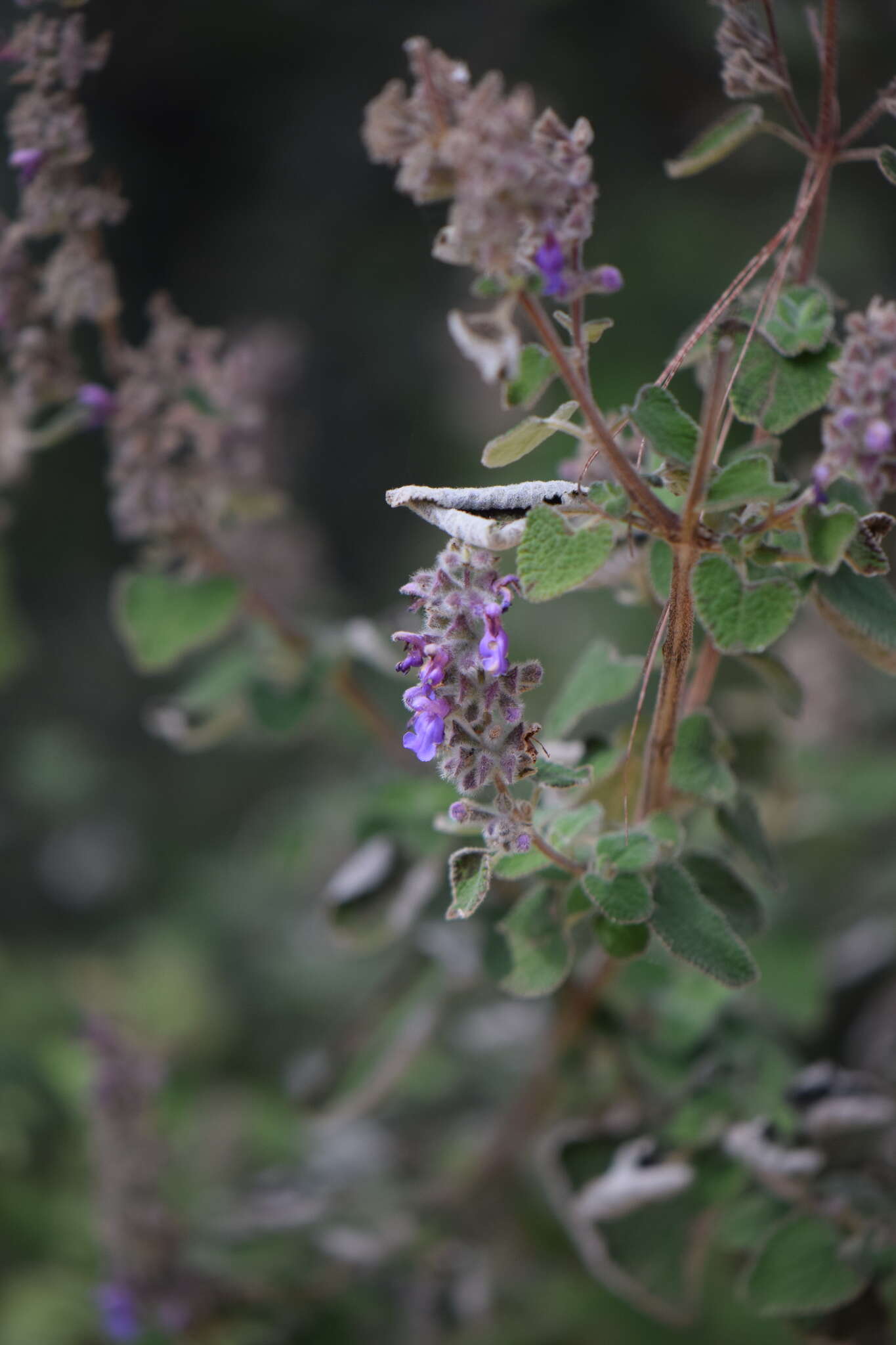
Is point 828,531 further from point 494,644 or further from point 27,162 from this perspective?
point 27,162

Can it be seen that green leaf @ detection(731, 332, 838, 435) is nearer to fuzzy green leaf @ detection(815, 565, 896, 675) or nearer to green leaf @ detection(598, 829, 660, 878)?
fuzzy green leaf @ detection(815, 565, 896, 675)

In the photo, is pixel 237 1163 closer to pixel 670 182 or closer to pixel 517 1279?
pixel 517 1279

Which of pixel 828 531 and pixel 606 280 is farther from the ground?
pixel 606 280

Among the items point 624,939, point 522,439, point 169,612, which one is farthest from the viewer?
point 169,612

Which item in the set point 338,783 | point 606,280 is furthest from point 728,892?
point 338,783

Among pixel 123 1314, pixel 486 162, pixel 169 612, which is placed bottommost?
pixel 123 1314

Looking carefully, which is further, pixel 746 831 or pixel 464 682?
pixel 746 831

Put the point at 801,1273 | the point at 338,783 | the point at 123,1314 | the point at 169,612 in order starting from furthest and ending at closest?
the point at 338,783
the point at 123,1314
the point at 169,612
the point at 801,1273
